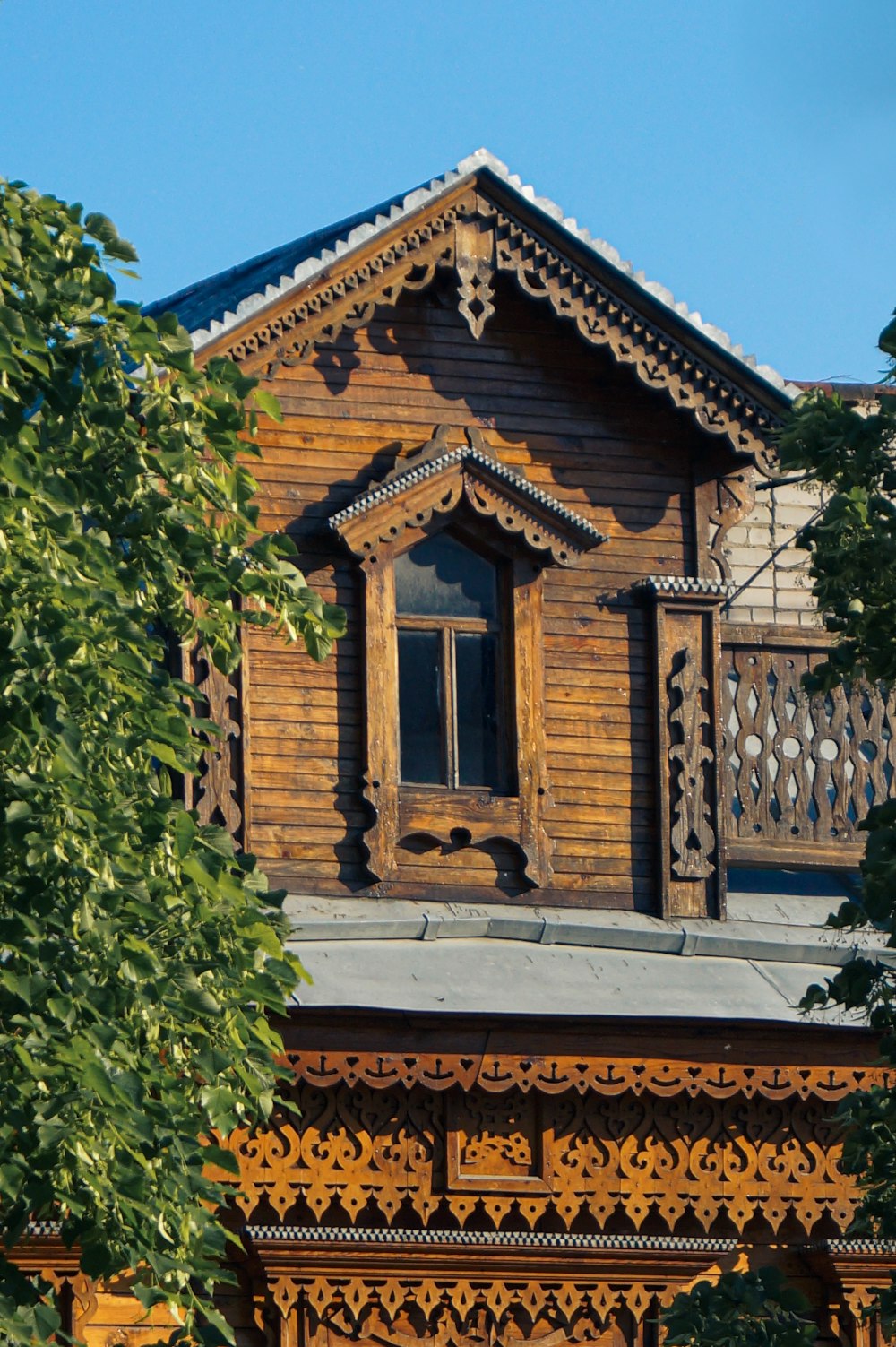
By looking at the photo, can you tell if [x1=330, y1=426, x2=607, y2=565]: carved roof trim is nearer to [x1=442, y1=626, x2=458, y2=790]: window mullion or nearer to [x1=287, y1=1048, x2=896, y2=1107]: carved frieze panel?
[x1=442, y1=626, x2=458, y2=790]: window mullion

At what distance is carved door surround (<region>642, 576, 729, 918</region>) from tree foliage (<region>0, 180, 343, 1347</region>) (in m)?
4.47

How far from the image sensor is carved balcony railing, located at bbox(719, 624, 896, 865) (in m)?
13.8

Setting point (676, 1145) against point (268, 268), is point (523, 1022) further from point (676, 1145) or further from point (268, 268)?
point (268, 268)

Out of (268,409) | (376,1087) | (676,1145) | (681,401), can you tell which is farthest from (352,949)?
(268,409)

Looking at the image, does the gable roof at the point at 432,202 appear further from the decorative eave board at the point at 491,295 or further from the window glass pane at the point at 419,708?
the window glass pane at the point at 419,708

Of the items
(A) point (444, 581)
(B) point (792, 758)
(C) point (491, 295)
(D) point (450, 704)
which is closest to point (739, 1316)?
(D) point (450, 704)

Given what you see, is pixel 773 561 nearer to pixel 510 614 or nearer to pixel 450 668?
pixel 510 614

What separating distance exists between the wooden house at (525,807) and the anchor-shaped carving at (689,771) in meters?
0.02

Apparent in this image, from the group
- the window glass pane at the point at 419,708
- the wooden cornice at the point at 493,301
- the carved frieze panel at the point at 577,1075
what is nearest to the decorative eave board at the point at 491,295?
the wooden cornice at the point at 493,301

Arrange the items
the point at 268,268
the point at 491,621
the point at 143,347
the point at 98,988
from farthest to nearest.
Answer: the point at 268,268 → the point at 491,621 → the point at 143,347 → the point at 98,988

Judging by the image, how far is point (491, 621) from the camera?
13.7m

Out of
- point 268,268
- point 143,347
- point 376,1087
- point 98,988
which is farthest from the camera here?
point 268,268

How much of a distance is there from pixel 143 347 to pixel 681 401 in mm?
5553

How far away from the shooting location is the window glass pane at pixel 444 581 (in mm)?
13664
